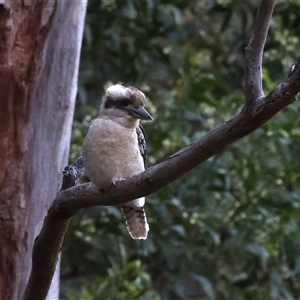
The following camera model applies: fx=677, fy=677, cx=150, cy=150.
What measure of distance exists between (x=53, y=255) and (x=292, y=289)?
4.33 ft

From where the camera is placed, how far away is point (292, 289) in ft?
7.54

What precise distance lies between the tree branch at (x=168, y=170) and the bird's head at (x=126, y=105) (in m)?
0.13

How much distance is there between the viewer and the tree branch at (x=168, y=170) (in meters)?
0.91

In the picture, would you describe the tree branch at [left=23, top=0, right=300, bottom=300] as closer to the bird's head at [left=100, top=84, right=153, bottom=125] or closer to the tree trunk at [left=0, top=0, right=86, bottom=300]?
the bird's head at [left=100, top=84, right=153, bottom=125]

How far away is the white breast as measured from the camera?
4.02 ft

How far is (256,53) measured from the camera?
0.98 m

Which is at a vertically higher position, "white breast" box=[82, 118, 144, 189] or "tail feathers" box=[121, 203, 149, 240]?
"white breast" box=[82, 118, 144, 189]

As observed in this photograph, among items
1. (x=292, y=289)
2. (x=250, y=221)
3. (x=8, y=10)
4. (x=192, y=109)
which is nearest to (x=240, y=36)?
(x=192, y=109)

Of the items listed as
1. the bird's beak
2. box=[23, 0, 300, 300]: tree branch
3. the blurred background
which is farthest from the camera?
the blurred background

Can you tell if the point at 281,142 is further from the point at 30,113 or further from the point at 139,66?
the point at 30,113

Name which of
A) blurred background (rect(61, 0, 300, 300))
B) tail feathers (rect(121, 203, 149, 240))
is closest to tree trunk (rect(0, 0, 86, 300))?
tail feathers (rect(121, 203, 149, 240))

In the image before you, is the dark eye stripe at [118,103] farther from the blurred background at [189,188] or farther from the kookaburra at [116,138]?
the blurred background at [189,188]

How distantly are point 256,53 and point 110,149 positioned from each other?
1.20 feet

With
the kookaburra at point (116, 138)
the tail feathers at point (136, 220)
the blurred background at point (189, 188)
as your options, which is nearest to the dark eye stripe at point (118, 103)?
the kookaburra at point (116, 138)
